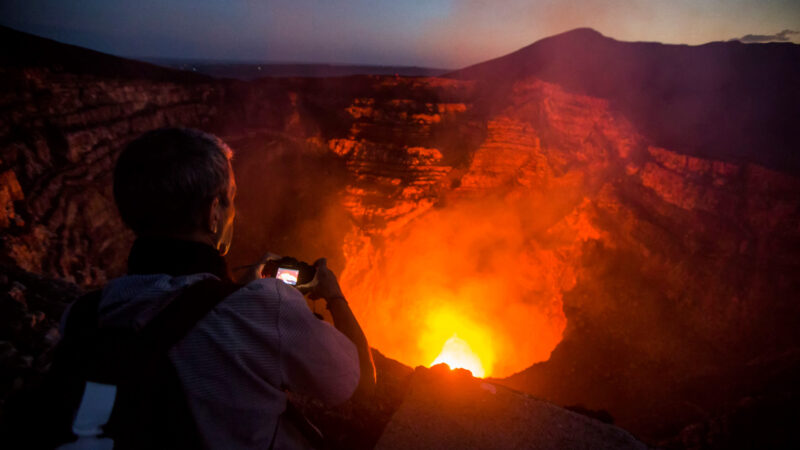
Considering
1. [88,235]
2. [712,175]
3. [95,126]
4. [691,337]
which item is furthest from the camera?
[691,337]

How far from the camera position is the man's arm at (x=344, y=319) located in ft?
5.18

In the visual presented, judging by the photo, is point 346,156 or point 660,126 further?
point 346,156

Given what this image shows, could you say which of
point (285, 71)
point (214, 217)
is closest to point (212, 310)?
point (214, 217)

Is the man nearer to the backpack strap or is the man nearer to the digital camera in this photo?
the backpack strap

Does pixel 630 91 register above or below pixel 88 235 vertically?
above

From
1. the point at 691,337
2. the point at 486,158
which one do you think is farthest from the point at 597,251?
the point at 486,158

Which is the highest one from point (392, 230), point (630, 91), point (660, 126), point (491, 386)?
point (630, 91)

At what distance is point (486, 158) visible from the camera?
11398mm

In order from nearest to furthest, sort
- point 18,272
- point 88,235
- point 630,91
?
point 18,272
point 88,235
point 630,91

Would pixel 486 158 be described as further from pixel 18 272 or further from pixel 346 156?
pixel 18 272

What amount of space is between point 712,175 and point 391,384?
8.40 m

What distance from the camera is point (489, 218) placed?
12922 mm

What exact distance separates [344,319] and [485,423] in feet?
5.78

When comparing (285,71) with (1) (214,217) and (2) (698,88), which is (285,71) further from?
(1) (214,217)
